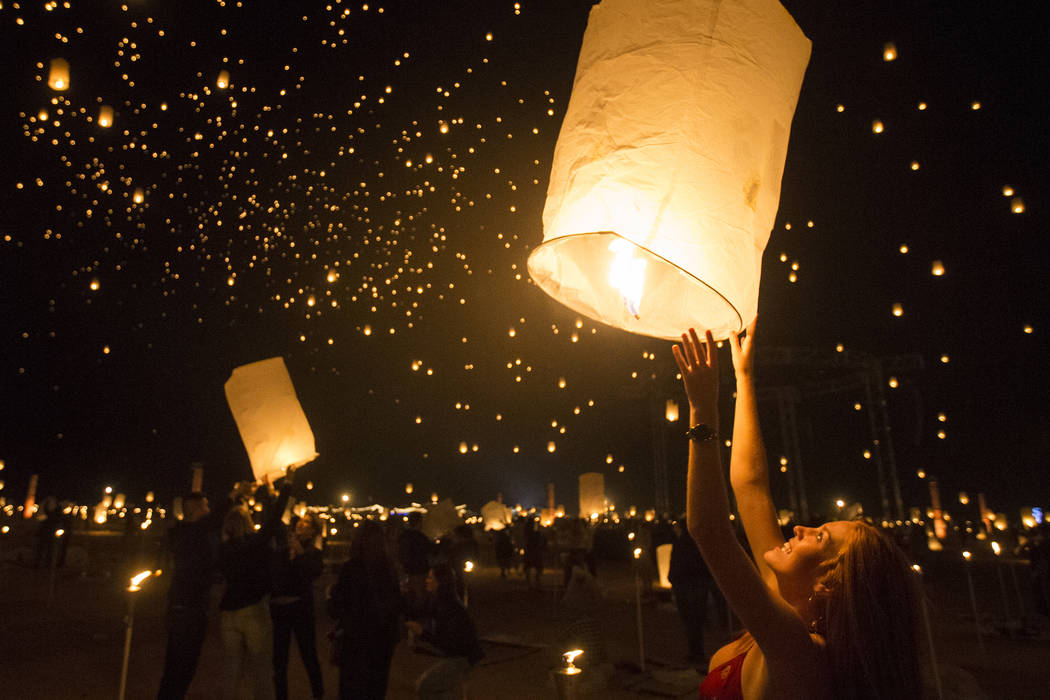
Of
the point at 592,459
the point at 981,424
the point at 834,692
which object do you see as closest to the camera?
the point at 834,692

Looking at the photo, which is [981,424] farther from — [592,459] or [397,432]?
[397,432]

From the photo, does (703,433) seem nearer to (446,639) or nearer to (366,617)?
(446,639)

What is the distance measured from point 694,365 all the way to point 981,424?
97.1ft

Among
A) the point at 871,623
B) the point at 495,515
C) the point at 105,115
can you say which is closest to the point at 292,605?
the point at 871,623

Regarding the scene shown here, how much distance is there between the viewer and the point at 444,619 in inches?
182

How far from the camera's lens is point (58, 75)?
6160 mm

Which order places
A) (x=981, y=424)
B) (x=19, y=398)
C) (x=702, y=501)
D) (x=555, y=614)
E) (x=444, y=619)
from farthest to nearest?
(x=19, y=398) → (x=981, y=424) → (x=555, y=614) → (x=444, y=619) → (x=702, y=501)

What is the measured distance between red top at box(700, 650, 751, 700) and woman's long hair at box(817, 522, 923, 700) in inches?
11.4

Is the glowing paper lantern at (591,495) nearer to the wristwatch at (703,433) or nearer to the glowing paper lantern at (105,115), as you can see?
the glowing paper lantern at (105,115)

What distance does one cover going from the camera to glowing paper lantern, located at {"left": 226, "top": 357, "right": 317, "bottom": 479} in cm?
514

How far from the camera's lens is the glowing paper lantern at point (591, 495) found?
1035 inches

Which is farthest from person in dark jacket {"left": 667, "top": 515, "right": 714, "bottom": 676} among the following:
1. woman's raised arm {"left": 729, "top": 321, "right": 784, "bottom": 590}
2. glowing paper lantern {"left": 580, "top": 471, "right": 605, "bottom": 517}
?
glowing paper lantern {"left": 580, "top": 471, "right": 605, "bottom": 517}

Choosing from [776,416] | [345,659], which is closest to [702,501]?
[345,659]

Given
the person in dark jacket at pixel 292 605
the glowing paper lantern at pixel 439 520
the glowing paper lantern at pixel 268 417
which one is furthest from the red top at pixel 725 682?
the glowing paper lantern at pixel 439 520
